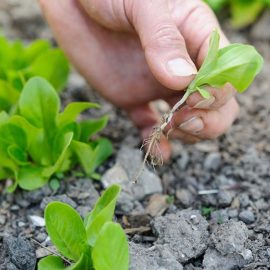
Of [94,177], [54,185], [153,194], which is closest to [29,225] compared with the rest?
[54,185]

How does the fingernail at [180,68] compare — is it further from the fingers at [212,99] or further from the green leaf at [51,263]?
the green leaf at [51,263]

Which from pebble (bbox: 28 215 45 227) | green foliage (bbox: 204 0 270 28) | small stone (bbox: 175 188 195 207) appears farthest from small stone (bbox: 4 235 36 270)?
green foliage (bbox: 204 0 270 28)

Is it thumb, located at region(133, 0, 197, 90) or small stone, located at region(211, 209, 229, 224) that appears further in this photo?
small stone, located at region(211, 209, 229, 224)

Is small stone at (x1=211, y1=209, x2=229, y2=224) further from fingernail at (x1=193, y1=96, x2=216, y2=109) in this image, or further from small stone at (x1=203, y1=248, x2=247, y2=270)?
fingernail at (x1=193, y1=96, x2=216, y2=109)

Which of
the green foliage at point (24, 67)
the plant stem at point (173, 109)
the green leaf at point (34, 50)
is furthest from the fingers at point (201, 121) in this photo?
the green leaf at point (34, 50)

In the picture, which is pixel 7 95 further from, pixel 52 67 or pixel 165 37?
pixel 165 37

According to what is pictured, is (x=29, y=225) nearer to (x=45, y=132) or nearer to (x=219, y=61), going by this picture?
(x=45, y=132)
